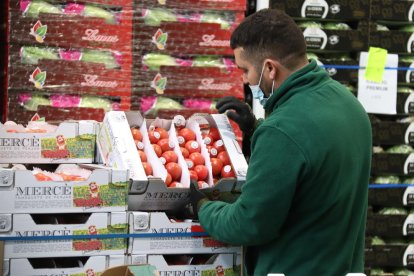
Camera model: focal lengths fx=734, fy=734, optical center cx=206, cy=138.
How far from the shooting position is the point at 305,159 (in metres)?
2.58

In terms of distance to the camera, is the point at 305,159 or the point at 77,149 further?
the point at 77,149

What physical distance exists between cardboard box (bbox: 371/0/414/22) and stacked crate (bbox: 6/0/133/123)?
1855 millimetres

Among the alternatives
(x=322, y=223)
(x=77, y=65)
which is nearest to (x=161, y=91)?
(x=77, y=65)

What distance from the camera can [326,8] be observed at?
17.4ft

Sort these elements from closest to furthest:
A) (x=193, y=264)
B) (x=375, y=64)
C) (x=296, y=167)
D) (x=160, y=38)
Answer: (x=296, y=167) → (x=193, y=264) → (x=160, y=38) → (x=375, y=64)

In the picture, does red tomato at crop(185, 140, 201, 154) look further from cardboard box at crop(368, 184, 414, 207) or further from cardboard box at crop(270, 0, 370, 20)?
cardboard box at crop(368, 184, 414, 207)

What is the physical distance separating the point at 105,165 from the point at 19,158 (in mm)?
413

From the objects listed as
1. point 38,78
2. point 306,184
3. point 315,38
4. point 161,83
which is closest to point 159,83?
point 161,83

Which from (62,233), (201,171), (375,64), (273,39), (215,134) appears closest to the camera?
(273,39)

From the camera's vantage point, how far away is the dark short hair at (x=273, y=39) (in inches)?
109

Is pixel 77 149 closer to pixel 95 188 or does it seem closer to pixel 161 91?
pixel 95 188

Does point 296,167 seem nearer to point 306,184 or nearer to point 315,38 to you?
point 306,184

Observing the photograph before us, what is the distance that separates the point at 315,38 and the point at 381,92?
2.22ft

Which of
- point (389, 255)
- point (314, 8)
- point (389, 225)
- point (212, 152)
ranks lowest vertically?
point (389, 255)
